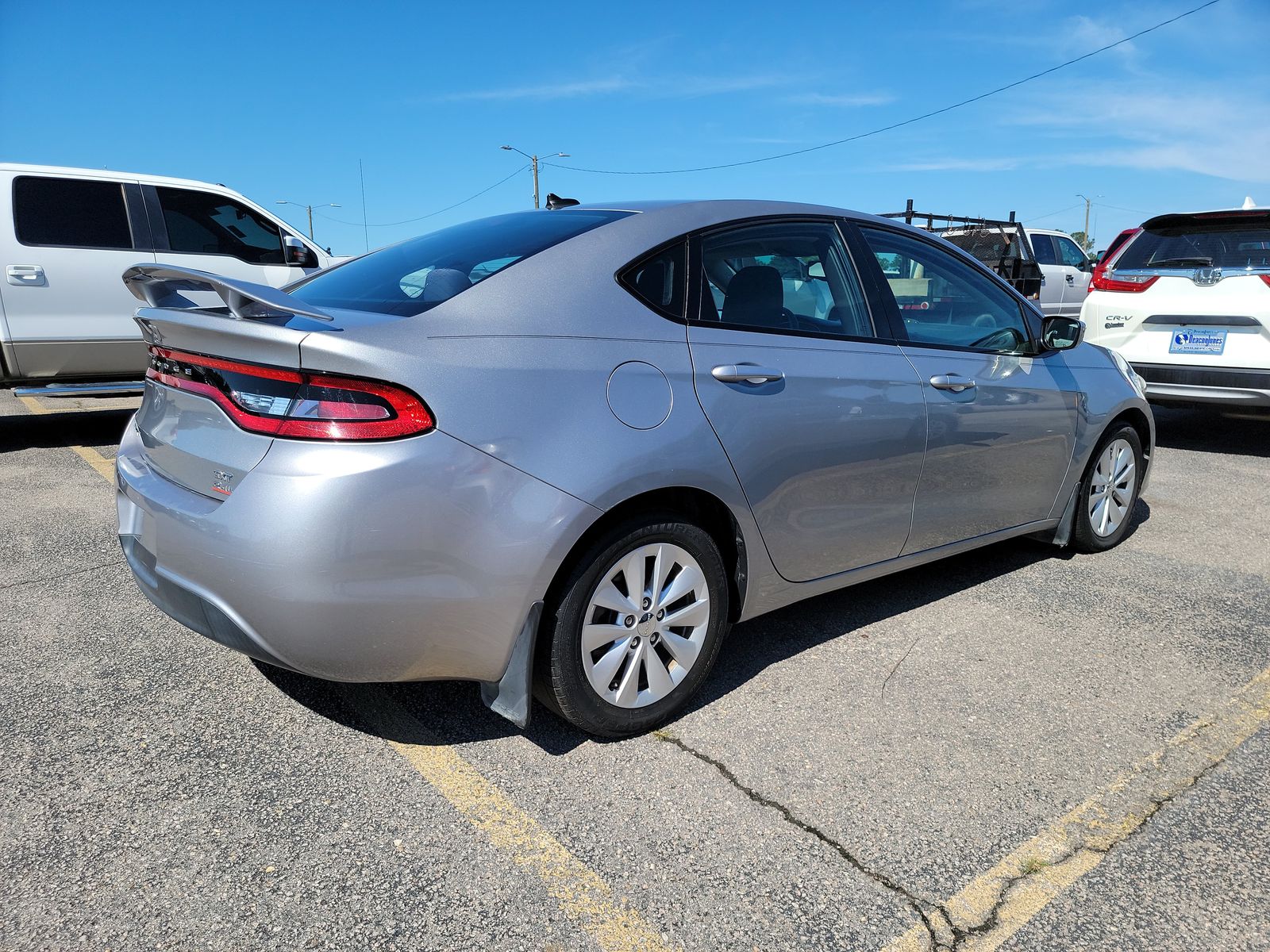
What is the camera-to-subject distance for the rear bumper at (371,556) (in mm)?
2121

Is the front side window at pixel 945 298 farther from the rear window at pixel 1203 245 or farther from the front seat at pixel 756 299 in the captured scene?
the rear window at pixel 1203 245

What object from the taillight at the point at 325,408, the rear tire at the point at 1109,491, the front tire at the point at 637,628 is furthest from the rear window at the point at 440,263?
the rear tire at the point at 1109,491

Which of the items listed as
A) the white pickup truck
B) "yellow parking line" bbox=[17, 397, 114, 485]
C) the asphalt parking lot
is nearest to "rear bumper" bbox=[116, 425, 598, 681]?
the asphalt parking lot

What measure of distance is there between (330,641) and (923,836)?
60.6 inches

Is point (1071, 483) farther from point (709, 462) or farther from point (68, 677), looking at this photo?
point (68, 677)

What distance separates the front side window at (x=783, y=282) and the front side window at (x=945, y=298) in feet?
0.74

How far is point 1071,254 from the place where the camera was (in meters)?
15.6

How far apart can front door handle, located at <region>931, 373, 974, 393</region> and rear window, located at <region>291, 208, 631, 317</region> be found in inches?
53.3

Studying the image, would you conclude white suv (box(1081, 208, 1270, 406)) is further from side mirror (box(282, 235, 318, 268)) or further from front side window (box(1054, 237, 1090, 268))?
front side window (box(1054, 237, 1090, 268))

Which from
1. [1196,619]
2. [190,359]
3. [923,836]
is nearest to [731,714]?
[923,836]

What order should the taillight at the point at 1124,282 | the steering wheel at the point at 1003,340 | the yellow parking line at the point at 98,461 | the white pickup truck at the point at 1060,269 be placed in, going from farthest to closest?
the white pickup truck at the point at 1060,269 < the taillight at the point at 1124,282 < the yellow parking line at the point at 98,461 < the steering wheel at the point at 1003,340

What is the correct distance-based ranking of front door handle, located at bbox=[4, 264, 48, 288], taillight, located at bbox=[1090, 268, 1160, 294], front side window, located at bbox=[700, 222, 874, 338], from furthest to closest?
1. taillight, located at bbox=[1090, 268, 1160, 294]
2. front door handle, located at bbox=[4, 264, 48, 288]
3. front side window, located at bbox=[700, 222, 874, 338]

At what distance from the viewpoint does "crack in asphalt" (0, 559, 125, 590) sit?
3.86 m

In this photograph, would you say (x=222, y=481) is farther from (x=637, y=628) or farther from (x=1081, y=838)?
(x=1081, y=838)
